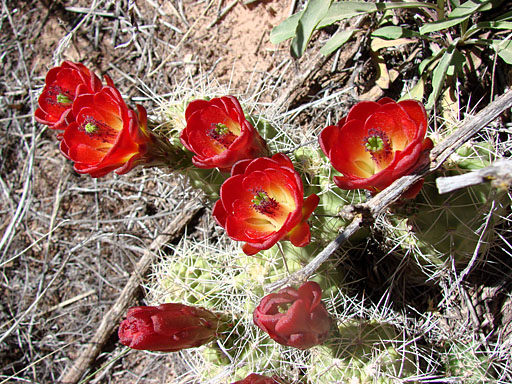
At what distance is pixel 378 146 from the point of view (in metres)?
1.37

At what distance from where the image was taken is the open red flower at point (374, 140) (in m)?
1.29

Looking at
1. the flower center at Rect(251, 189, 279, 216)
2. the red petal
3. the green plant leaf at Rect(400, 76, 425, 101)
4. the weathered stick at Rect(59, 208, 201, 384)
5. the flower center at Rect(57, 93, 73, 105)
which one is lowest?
the weathered stick at Rect(59, 208, 201, 384)

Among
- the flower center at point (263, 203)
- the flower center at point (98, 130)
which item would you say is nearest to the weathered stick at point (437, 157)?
the flower center at point (263, 203)

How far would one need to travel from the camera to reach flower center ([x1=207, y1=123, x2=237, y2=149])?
1536 mm

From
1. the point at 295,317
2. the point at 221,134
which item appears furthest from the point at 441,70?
the point at 295,317

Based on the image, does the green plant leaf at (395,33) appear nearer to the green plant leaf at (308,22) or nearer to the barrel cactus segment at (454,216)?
the green plant leaf at (308,22)

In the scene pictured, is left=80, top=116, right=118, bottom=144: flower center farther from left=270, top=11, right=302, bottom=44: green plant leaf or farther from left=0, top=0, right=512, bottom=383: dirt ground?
left=0, top=0, right=512, bottom=383: dirt ground

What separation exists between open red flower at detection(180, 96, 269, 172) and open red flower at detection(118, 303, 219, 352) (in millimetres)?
537

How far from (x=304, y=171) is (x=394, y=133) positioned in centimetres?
42

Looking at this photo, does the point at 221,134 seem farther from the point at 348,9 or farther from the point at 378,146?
the point at 348,9

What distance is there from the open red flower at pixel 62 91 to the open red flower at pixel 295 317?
3.25 ft

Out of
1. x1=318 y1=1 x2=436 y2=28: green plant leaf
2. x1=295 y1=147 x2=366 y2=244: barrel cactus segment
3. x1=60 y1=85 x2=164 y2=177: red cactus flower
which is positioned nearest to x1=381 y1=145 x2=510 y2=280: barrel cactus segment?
x1=295 y1=147 x2=366 y2=244: barrel cactus segment

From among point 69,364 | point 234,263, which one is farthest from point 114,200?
point 234,263

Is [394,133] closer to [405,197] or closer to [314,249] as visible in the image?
[405,197]
